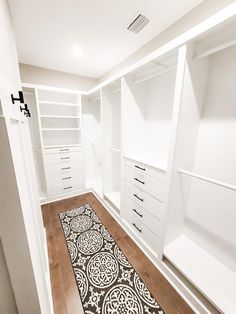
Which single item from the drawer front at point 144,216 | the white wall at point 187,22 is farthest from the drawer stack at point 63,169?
the white wall at point 187,22

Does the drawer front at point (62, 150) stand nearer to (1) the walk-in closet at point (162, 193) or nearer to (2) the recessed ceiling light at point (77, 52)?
(1) the walk-in closet at point (162, 193)

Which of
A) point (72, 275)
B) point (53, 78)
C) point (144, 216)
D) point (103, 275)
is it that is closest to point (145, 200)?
→ point (144, 216)

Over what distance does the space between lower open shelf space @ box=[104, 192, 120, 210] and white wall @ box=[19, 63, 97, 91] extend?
7.77 feet

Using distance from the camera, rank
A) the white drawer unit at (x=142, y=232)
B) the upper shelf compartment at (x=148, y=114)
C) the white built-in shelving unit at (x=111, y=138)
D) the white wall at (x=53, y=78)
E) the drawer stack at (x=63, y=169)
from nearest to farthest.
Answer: the white drawer unit at (x=142, y=232) → the upper shelf compartment at (x=148, y=114) → the white built-in shelving unit at (x=111, y=138) → the white wall at (x=53, y=78) → the drawer stack at (x=63, y=169)

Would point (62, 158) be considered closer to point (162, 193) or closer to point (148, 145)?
point (148, 145)

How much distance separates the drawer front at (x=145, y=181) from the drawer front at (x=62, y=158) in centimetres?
138

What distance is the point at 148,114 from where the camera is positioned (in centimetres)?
200

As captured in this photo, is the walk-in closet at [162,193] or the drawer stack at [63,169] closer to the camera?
the walk-in closet at [162,193]

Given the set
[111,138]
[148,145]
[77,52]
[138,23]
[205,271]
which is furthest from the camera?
[111,138]

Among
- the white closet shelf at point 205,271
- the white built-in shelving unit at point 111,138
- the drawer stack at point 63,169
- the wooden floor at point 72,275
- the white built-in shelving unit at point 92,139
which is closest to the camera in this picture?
the white closet shelf at point 205,271

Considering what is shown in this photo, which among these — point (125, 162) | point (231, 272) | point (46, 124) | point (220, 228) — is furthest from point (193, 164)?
point (46, 124)

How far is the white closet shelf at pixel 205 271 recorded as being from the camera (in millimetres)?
1104

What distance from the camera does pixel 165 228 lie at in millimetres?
1437

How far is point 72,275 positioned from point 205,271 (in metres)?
1.30
